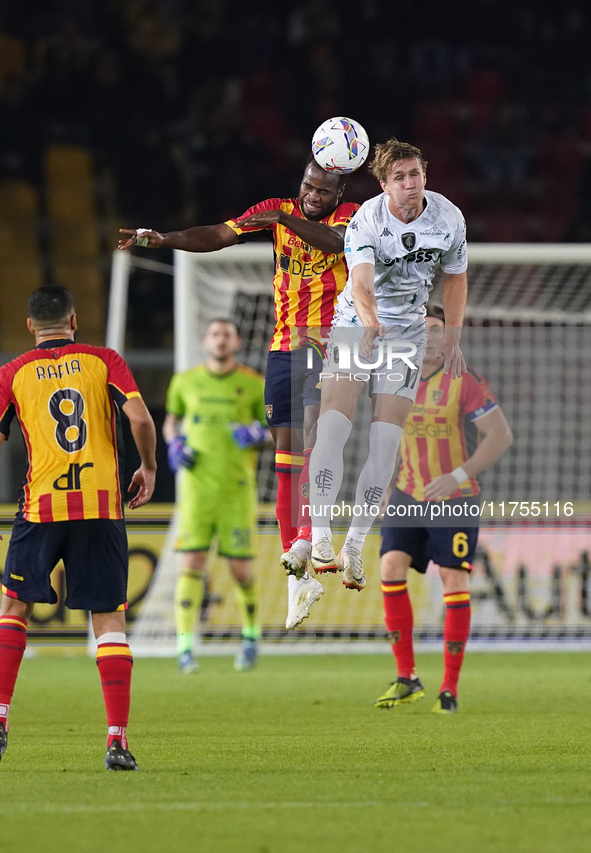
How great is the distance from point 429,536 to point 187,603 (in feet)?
10.0

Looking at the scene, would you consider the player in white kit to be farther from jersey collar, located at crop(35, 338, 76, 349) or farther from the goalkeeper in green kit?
the goalkeeper in green kit

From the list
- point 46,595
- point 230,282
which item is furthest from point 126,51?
point 46,595

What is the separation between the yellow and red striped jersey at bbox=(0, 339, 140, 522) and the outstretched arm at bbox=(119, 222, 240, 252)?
59 cm

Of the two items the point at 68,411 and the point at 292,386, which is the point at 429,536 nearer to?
the point at 292,386

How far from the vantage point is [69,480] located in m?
5.25

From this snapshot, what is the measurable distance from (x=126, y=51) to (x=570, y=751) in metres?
15.4

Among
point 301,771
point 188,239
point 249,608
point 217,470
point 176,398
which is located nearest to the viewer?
point 301,771

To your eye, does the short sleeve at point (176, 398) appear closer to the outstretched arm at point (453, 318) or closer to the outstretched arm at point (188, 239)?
the outstretched arm at point (188, 239)

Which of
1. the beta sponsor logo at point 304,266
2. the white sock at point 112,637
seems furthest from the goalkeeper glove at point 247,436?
the white sock at point 112,637

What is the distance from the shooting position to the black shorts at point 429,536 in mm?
7383

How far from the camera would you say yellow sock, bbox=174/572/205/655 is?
32.4ft

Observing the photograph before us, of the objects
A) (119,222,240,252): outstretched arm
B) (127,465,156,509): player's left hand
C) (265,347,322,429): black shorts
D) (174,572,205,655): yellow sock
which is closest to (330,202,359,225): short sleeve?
(119,222,240,252): outstretched arm

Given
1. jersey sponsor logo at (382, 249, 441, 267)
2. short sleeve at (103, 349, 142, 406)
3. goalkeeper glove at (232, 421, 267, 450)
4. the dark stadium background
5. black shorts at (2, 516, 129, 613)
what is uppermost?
the dark stadium background

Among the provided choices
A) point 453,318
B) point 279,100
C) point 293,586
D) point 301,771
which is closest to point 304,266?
point 453,318
